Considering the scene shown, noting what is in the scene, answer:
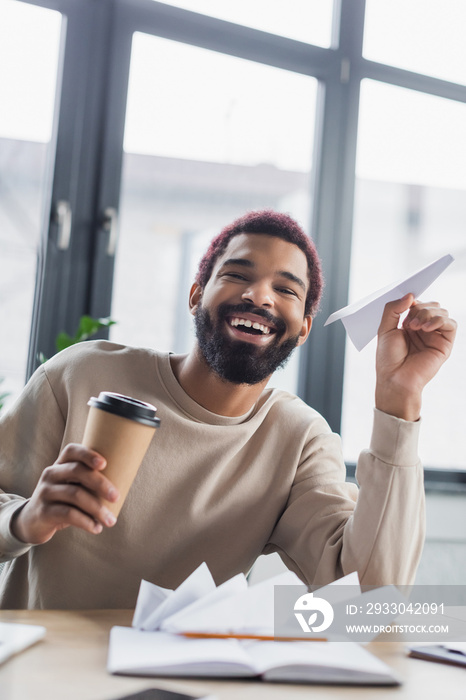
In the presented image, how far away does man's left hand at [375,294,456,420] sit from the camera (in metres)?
1.09

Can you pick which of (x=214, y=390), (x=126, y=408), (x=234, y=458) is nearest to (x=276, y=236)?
(x=214, y=390)

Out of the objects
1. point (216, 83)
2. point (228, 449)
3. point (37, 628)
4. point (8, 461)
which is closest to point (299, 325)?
point (228, 449)

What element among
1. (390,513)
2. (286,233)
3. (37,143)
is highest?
(37,143)

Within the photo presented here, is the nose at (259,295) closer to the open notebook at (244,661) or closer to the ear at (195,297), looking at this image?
the ear at (195,297)

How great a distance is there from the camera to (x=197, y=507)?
1.18 meters

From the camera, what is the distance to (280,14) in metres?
2.76

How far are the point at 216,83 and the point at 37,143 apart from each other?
77 centimetres

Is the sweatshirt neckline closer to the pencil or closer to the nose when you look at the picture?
the nose

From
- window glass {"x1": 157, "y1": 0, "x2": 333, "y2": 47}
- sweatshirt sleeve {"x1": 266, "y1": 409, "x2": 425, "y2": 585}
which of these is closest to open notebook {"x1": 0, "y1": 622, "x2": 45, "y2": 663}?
sweatshirt sleeve {"x1": 266, "y1": 409, "x2": 425, "y2": 585}

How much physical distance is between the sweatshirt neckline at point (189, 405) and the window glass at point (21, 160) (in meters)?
1.08

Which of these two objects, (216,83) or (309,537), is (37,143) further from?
(309,537)

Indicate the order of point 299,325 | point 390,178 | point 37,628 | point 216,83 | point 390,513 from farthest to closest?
point 390,178 → point 216,83 → point 299,325 → point 390,513 → point 37,628

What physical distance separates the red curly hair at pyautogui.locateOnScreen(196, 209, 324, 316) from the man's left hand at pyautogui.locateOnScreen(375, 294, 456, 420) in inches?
13.0

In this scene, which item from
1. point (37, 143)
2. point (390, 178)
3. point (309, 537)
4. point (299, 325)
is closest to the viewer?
point (309, 537)
